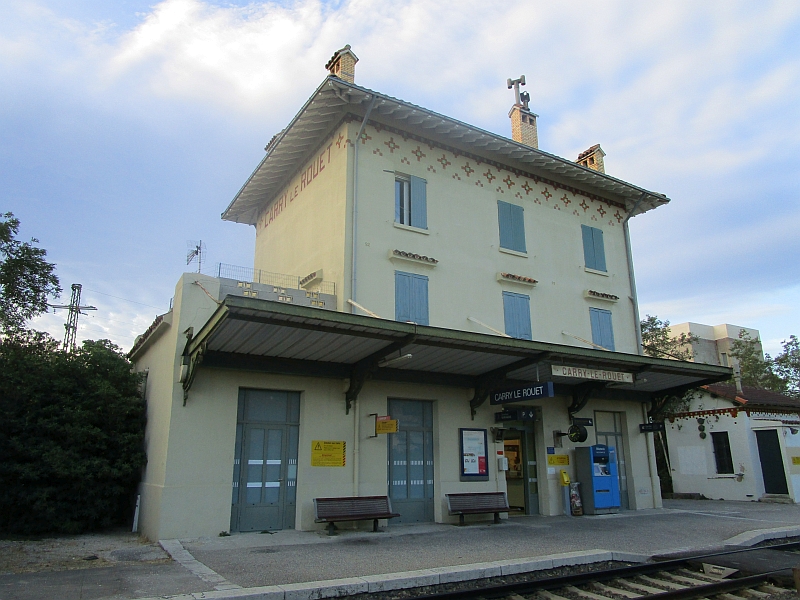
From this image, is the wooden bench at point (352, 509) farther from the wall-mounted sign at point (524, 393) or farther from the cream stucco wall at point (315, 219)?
the cream stucco wall at point (315, 219)

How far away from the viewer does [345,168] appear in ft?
44.2

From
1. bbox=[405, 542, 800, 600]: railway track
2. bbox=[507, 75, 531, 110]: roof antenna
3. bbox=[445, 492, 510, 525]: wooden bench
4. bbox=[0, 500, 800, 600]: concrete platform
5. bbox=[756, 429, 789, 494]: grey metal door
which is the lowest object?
bbox=[405, 542, 800, 600]: railway track

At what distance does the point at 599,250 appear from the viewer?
57.8 feet

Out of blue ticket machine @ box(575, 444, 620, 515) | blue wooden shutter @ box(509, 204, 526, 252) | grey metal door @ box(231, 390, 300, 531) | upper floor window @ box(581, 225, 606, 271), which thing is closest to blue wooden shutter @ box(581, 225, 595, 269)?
upper floor window @ box(581, 225, 606, 271)

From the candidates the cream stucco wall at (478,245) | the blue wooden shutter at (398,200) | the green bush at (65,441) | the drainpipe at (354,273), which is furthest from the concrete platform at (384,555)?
the blue wooden shutter at (398,200)

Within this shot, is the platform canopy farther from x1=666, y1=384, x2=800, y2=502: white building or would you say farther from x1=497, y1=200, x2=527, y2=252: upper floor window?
x1=666, y1=384, x2=800, y2=502: white building

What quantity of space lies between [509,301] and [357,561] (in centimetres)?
845

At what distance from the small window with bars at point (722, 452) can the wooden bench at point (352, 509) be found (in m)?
13.6

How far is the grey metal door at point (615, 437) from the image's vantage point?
16.2 m

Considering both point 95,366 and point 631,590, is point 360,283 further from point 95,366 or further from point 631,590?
point 631,590

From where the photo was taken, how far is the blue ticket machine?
1470 centimetres

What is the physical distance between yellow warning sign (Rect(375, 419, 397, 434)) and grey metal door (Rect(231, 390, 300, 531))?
161cm

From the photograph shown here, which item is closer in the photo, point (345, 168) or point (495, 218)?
point (345, 168)

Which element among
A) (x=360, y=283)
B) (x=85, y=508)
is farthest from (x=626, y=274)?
(x=85, y=508)
